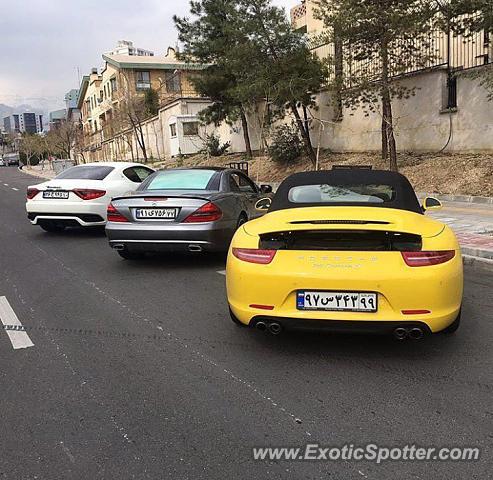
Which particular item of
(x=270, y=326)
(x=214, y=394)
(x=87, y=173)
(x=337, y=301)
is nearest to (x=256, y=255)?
(x=270, y=326)

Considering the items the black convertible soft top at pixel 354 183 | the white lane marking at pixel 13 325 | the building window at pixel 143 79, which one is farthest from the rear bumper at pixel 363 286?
the building window at pixel 143 79

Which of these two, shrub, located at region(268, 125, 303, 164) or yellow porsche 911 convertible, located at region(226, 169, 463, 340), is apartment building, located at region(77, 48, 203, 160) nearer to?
shrub, located at region(268, 125, 303, 164)

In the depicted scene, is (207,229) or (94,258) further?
(94,258)

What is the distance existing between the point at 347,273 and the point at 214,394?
1179 millimetres

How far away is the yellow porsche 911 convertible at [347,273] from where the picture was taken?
3.53m

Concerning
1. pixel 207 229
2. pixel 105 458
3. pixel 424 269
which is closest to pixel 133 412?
pixel 105 458

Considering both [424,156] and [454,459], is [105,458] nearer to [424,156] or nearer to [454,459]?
[454,459]

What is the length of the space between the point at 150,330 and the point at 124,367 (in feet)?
2.68

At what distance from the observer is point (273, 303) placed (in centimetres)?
370

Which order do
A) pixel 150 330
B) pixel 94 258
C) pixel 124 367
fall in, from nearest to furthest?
pixel 124 367 → pixel 150 330 → pixel 94 258

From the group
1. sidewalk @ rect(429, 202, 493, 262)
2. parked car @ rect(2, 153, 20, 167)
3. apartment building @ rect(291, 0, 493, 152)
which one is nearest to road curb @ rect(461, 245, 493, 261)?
sidewalk @ rect(429, 202, 493, 262)

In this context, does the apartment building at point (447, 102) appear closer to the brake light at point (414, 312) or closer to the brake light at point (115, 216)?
the brake light at point (115, 216)

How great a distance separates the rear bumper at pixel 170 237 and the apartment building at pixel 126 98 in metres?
31.5

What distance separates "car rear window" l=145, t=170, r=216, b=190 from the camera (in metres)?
7.54
